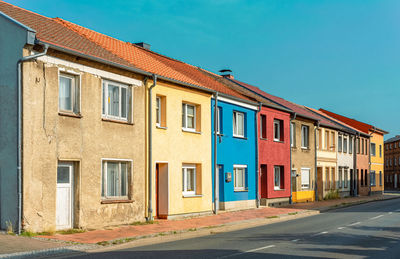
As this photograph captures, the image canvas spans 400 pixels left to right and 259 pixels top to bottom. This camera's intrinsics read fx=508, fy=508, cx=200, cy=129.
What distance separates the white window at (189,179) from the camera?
71.1 feet

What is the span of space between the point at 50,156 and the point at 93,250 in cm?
376

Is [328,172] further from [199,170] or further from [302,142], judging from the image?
[199,170]

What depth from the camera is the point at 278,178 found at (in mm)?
30969

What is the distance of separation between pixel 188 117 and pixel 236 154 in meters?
4.62

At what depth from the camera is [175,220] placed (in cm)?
1980

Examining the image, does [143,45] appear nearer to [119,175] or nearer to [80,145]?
[119,175]

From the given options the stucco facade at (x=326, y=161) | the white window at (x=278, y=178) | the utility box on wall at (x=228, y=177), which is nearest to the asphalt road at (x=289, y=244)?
the utility box on wall at (x=228, y=177)

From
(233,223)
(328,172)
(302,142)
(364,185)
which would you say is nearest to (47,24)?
(233,223)

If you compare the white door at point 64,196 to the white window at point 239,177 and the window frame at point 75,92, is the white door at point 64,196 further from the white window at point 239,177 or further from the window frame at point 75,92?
the white window at point 239,177

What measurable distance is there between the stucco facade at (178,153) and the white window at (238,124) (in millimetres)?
3151

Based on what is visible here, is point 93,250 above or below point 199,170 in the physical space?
below

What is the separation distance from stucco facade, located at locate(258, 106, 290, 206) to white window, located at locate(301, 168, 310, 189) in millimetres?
2883

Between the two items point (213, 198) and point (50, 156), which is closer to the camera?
point (50, 156)

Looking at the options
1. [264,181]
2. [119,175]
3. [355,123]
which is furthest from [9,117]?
[355,123]
